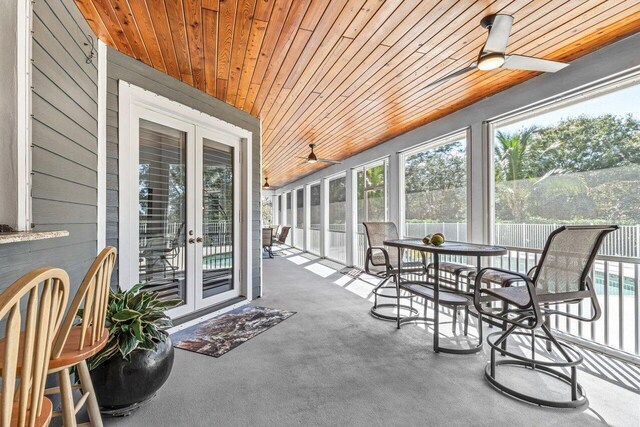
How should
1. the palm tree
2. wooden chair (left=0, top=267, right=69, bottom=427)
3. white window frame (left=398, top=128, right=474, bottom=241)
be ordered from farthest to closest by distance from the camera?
white window frame (left=398, top=128, right=474, bottom=241)
the palm tree
wooden chair (left=0, top=267, right=69, bottom=427)

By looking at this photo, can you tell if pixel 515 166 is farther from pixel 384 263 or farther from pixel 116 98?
pixel 116 98

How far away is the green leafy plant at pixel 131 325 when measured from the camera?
5.82 ft

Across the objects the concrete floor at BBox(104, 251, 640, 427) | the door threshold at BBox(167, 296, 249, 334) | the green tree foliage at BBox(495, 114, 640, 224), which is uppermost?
the green tree foliage at BBox(495, 114, 640, 224)

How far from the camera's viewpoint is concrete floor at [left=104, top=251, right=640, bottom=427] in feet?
6.05

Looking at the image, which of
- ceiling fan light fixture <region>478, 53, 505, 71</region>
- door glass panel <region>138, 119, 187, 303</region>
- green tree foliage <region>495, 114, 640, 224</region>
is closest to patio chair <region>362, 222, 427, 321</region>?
green tree foliage <region>495, 114, 640, 224</region>

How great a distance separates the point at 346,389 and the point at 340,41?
2595 millimetres

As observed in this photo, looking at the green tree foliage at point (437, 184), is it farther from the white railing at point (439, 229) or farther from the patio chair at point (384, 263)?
the patio chair at point (384, 263)

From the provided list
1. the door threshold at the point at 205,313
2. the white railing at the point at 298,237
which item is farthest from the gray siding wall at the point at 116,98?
the white railing at the point at 298,237

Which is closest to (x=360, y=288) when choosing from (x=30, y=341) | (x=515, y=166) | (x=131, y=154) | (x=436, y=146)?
(x=436, y=146)

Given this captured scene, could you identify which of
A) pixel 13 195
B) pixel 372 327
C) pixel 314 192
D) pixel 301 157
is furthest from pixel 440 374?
pixel 314 192

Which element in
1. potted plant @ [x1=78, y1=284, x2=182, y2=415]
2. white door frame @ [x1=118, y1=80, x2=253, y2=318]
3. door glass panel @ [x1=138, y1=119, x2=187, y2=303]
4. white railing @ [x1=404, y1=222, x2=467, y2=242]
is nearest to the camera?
potted plant @ [x1=78, y1=284, x2=182, y2=415]

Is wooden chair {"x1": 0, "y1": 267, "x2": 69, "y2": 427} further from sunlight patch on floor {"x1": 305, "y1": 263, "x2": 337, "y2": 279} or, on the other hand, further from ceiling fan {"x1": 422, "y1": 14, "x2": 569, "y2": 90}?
sunlight patch on floor {"x1": 305, "y1": 263, "x2": 337, "y2": 279}

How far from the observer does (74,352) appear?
1.20 metres

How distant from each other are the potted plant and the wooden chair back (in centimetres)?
39
